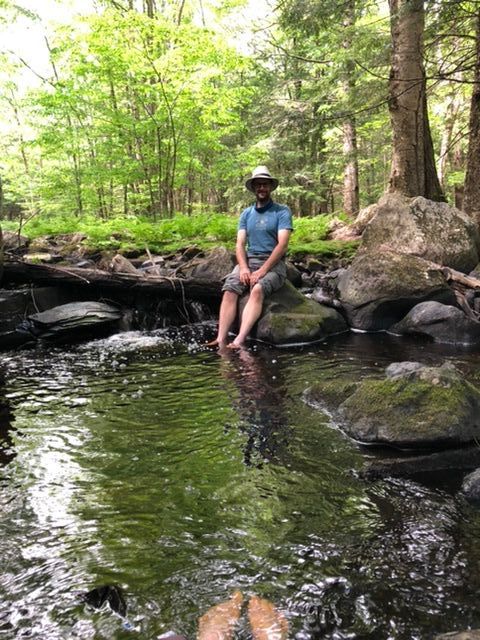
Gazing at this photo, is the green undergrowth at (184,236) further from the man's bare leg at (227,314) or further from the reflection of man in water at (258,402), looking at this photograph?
the reflection of man in water at (258,402)

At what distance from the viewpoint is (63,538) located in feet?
8.42

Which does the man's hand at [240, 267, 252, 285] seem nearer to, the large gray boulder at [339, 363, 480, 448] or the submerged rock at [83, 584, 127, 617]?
the large gray boulder at [339, 363, 480, 448]

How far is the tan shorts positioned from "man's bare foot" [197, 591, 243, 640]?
5.41 m

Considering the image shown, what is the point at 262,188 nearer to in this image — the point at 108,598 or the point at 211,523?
the point at 211,523

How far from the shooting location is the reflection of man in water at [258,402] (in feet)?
12.1

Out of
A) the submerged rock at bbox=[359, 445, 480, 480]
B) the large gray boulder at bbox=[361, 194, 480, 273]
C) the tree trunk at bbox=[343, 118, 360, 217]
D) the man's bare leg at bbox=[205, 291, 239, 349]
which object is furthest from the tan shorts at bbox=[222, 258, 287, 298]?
the tree trunk at bbox=[343, 118, 360, 217]

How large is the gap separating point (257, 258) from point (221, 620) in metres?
6.07

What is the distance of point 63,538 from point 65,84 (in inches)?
559

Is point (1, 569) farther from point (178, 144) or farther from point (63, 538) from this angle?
point (178, 144)

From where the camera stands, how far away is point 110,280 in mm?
8172

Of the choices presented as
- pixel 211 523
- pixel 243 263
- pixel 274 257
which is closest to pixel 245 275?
pixel 243 263

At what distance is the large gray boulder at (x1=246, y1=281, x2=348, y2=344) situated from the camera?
7.12m

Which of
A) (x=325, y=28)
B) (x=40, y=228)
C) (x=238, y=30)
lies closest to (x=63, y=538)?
(x=325, y=28)

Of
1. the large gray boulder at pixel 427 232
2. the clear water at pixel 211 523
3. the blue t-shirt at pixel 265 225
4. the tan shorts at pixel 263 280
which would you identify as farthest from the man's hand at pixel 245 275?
the large gray boulder at pixel 427 232
